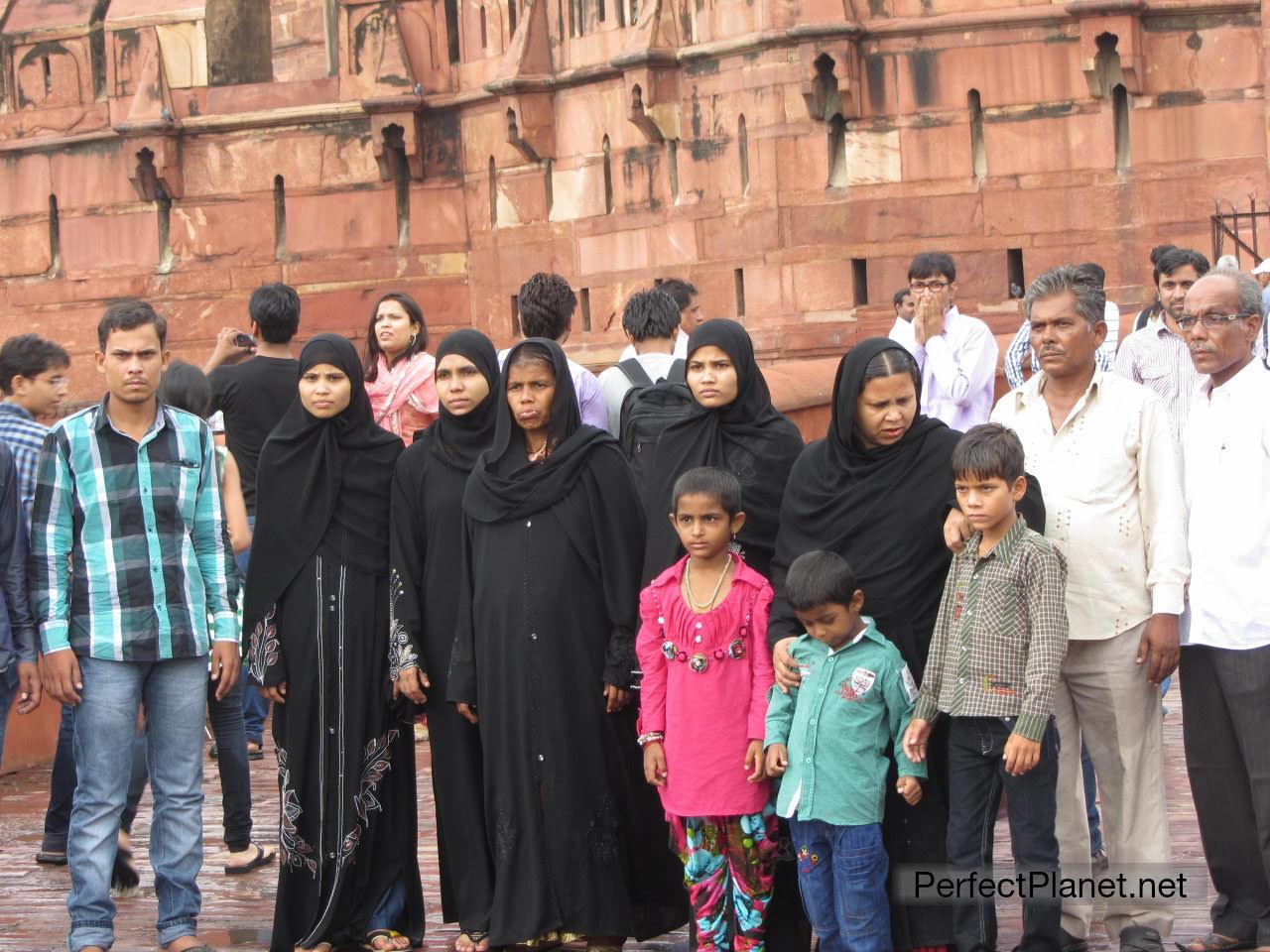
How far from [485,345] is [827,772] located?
170 cm

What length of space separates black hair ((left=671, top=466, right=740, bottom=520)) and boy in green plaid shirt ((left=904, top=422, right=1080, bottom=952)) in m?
0.61

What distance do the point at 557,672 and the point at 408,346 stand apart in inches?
89.1

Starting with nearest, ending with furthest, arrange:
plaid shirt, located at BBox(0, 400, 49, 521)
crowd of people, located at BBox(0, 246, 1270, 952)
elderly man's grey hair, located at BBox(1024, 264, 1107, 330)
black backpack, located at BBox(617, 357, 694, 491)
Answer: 1. crowd of people, located at BBox(0, 246, 1270, 952)
2. elderly man's grey hair, located at BBox(1024, 264, 1107, 330)
3. black backpack, located at BBox(617, 357, 694, 491)
4. plaid shirt, located at BBox(0, 400, 49, 521)

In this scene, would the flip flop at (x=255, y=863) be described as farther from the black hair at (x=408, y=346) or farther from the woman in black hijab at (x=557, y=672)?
the black hair at (x=408, y=346)

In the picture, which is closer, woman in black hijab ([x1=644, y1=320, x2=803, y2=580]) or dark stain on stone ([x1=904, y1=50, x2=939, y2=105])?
woman in black hijab ([x1=644, y1=320, x2=803, y2=580])

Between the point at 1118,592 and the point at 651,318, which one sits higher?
the point at 651,318

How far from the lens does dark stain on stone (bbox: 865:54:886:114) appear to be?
1667cm

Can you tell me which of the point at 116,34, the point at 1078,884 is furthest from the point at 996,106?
the point at 1078,884

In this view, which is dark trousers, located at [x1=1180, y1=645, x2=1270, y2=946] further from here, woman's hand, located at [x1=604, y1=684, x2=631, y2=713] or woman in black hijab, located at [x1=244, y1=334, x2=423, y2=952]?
woman in black hijab, located at [x1=244, y1=334, x2=423, y2=952]

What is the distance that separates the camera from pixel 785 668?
17.4 ft

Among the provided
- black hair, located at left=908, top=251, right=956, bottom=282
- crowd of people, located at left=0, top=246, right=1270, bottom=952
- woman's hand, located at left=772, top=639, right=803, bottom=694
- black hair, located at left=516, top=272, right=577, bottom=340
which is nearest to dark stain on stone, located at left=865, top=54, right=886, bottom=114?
black hair, located at left=908, top=251, right=956, bottom=282

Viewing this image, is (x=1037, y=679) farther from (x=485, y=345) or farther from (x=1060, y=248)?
(x=1060, y=248)

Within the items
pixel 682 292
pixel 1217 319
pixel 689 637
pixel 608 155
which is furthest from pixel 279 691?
pixel 608 155

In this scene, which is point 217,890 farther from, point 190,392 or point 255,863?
point 190,392
